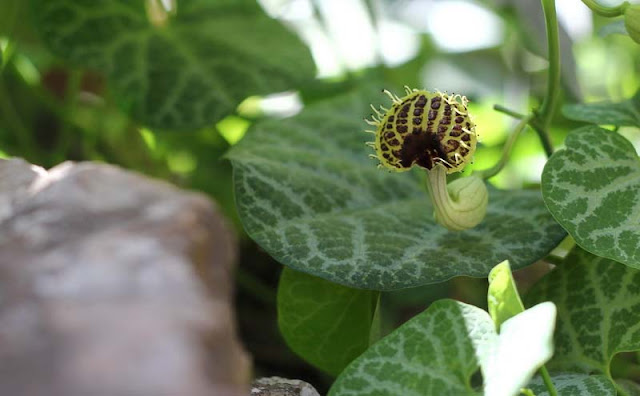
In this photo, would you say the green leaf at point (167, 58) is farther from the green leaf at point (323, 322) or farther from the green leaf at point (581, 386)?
the green leaf at point (581, 386)

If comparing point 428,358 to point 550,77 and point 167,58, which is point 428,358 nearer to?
point 550,77

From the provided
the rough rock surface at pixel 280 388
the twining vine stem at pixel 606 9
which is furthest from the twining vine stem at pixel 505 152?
the rough rock surface at pixel 280 388

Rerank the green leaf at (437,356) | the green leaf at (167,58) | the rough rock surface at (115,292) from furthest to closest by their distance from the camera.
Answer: the green leaf at (167,58) < the green leaf at (437,356) < the rough rock surface at (115,292)

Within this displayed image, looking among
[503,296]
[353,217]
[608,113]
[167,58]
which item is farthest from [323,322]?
[167,58]

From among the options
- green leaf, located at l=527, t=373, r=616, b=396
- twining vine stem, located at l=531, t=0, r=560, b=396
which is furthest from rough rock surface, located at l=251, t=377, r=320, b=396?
twining vine stem, located at l=531, t=0, r=560, b=396

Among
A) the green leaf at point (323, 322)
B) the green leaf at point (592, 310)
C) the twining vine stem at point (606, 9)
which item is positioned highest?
the twining vine stem at point (606, 9)

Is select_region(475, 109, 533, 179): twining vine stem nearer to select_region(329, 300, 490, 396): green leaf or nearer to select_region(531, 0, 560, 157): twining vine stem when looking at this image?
select_region(531, 0, 560, 157): twining vine stem
